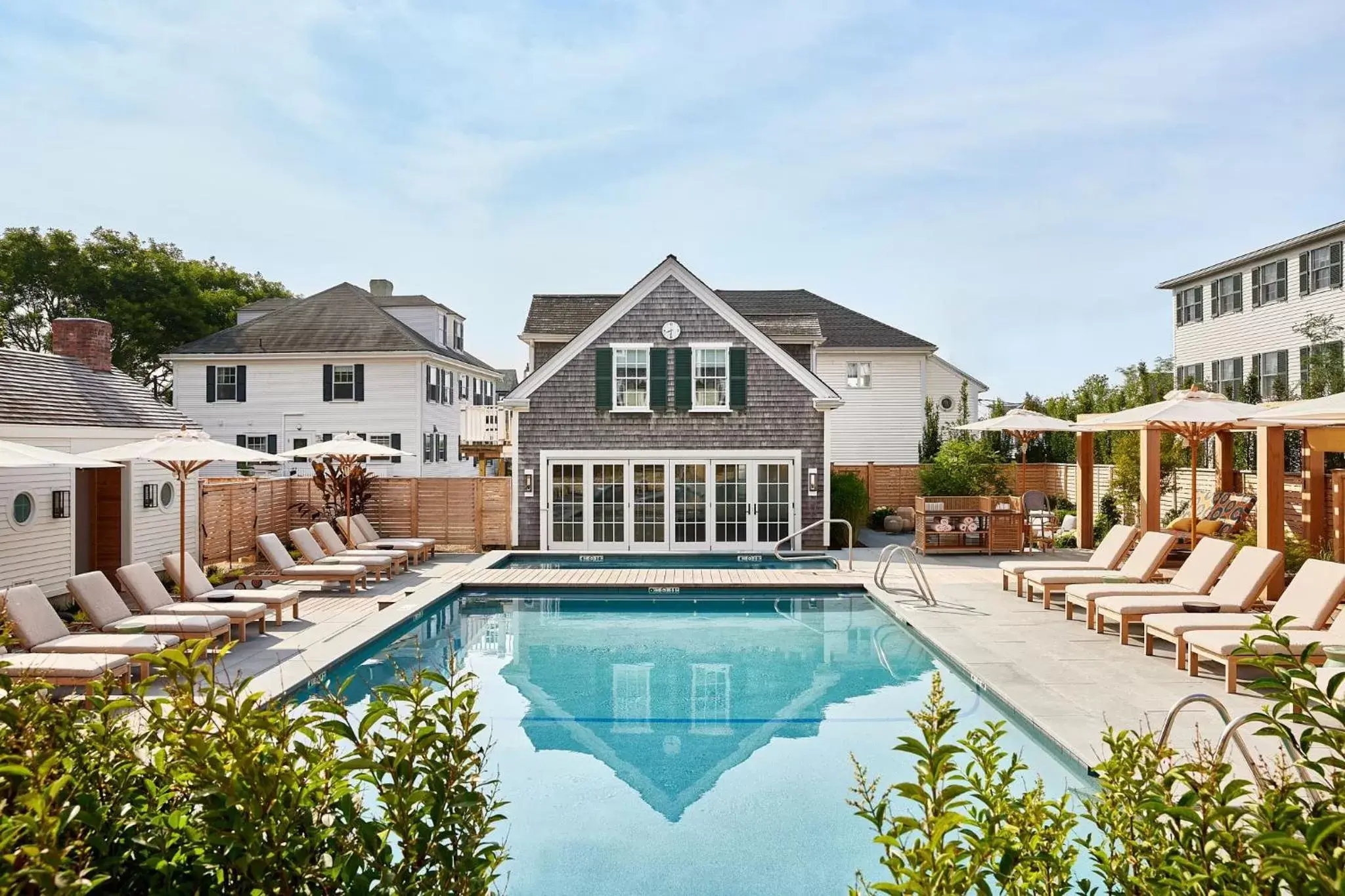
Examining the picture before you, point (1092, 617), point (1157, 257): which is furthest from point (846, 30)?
point (1157, 257)

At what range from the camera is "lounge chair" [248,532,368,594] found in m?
14.2

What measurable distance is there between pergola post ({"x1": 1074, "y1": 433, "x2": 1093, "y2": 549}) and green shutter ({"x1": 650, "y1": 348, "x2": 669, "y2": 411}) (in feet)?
33.0

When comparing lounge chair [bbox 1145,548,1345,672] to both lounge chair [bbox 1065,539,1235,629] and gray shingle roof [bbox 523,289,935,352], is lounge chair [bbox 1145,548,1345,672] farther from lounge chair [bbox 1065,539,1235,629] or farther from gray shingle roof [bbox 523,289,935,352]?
gray shingle roof [bbox 523,289,935,352]

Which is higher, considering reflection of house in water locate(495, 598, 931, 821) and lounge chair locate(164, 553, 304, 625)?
lounge chair locate(164, 553, 304, 625)

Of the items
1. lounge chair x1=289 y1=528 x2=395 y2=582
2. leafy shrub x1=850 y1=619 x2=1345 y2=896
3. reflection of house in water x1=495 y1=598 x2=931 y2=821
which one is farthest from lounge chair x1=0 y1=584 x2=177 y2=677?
leafy shrub x1=850 y1=619 x2=1345 y2=896

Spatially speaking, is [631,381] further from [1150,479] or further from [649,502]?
[1150,479]

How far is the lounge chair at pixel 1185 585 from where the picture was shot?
10.6 meters

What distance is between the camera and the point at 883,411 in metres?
32.8

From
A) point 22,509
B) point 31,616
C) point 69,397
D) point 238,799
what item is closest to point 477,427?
point 69,397

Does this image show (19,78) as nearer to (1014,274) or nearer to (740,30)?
(740,30)

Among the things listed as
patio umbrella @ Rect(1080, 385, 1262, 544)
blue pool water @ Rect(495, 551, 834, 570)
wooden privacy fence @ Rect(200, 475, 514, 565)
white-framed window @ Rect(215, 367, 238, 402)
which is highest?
white-framed window @ Rect(215, 367, 238, 402)

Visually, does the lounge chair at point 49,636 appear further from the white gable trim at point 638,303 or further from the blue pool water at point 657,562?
the white gable trim at point 638,303

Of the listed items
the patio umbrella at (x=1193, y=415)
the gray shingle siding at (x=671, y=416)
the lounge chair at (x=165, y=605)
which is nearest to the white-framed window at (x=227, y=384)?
the gray shingle siding at (x=671, y=416)

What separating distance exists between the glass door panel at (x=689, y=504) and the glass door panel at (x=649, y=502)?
0.26 m
